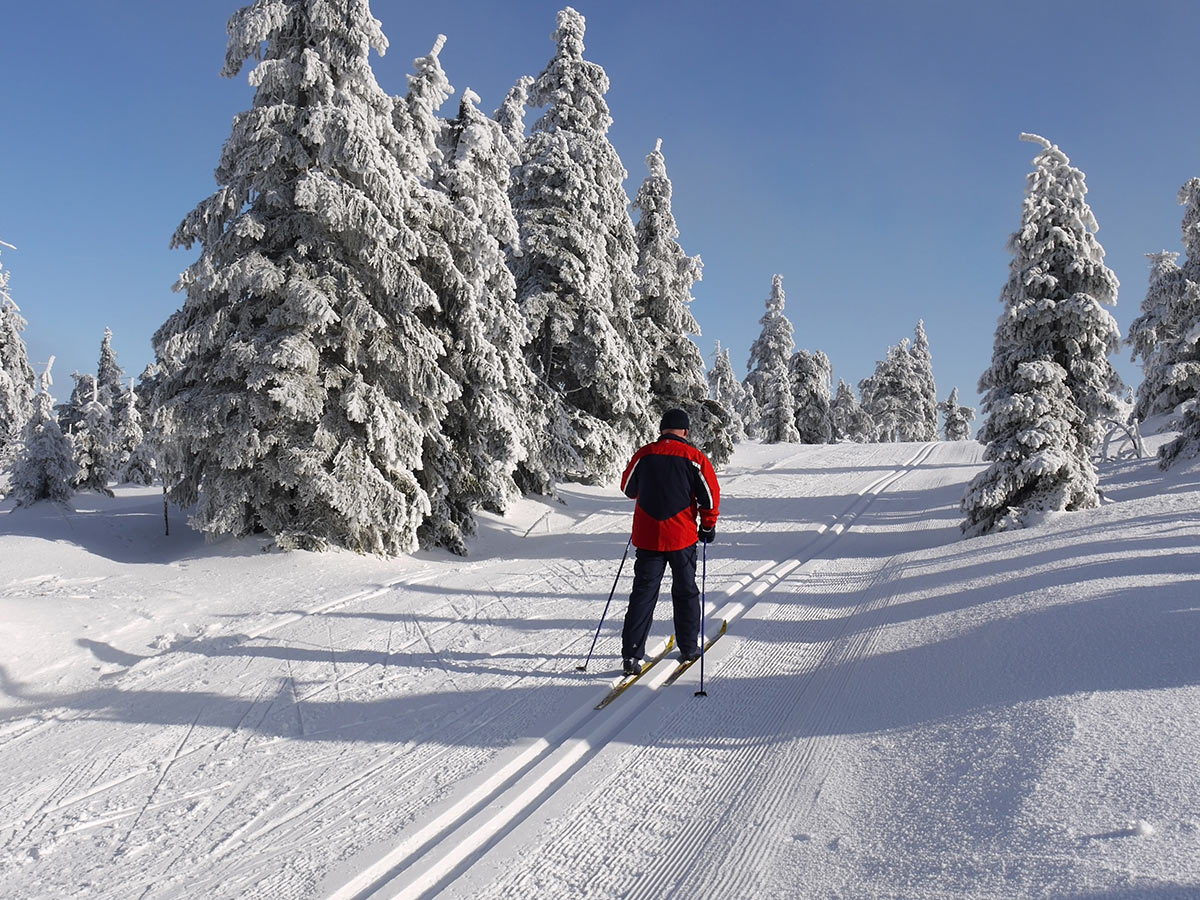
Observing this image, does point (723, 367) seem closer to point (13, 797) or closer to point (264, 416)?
point (264, 416)

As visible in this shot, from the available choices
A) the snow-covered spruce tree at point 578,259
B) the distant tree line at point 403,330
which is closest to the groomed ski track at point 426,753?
the distant tree line at point 403,330

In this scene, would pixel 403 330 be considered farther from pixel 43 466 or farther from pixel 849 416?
pixel 849 416

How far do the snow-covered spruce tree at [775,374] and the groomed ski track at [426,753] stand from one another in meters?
38.9

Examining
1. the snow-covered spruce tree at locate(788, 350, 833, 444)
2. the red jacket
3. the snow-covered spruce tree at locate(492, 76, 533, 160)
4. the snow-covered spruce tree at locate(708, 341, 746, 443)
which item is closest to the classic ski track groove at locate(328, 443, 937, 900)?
the red jacket

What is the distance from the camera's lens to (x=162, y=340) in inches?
416

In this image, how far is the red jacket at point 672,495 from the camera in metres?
5.48

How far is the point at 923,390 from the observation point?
60.9 metres

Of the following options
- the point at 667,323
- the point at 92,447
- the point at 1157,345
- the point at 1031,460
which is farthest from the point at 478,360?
the point at 92,447

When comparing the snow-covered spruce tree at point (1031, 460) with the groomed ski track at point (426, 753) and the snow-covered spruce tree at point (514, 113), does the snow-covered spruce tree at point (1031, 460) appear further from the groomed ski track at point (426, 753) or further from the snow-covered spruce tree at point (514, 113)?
the snow-covered spruce tree at point (514, 113)

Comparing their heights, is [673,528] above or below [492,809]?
above

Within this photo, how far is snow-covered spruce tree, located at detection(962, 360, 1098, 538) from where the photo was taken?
36.1 ft

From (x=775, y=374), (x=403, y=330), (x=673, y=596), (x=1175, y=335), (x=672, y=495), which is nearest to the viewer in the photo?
(x=673, y=596)

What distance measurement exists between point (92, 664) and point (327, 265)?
693 centimetres

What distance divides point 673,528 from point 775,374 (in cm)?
4276
